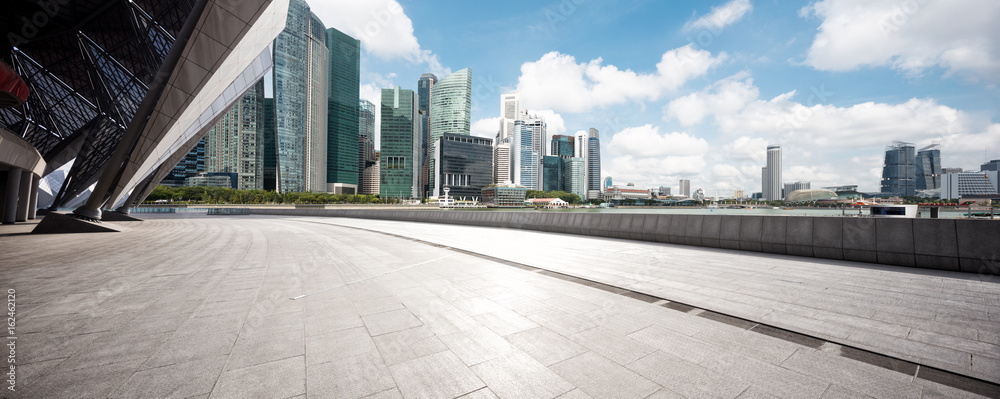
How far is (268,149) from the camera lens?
552 feet

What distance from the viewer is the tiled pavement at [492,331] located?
2816 millimetres

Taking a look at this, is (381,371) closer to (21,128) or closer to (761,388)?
(761,388)

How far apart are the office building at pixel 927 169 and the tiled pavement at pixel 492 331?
9739cm

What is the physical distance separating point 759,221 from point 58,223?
1185 inches

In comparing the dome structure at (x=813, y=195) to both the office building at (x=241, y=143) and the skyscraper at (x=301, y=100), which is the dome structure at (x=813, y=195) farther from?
the office building at (x=241, y=143)

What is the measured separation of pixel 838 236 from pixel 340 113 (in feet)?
709

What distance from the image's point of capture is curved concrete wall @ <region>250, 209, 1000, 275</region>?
720 cm

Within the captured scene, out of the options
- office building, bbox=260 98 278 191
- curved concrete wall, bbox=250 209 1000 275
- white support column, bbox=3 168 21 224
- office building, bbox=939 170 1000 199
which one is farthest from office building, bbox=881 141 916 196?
office building, bbox=260 98 278 191

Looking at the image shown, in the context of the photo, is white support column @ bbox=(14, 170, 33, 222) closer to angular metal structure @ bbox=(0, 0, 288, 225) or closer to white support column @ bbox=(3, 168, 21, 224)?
white support column @ bbox=(3, 168, 21, 224)

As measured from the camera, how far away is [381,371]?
303 cm

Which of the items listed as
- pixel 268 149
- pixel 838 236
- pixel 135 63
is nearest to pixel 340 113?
pixel 268 149

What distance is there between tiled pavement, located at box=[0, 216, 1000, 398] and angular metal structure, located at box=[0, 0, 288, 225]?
9.22 metres

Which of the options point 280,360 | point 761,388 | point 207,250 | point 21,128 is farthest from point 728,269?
point 21,128

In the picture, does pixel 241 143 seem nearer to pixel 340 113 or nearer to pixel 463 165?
pixel 340 113
